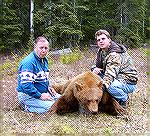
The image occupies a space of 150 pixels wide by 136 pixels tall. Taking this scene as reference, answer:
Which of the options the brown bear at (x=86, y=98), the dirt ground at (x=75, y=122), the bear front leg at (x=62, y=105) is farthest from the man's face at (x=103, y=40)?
the dirt ground at (x=75, y=122)

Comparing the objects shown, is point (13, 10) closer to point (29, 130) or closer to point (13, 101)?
point (13, 101)

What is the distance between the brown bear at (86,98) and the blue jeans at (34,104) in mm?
160

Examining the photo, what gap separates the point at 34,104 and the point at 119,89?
1460 mm

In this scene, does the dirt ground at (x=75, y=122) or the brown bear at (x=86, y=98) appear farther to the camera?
the brown bear at (x=86, y=98)

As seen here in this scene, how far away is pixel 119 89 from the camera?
632 cm

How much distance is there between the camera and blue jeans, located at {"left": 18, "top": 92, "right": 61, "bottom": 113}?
6296 mm

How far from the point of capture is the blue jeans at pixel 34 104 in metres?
6.30

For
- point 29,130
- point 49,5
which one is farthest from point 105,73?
point 49,5

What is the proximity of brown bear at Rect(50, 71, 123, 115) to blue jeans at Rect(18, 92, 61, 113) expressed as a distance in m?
0.16

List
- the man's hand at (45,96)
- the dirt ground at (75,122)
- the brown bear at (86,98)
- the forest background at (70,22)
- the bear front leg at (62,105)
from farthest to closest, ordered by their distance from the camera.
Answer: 1. the forest background at (70,22)
2. the man's hand at (45,96)
3. the bear front leg at (62,105)
4. the brown bear at (86,98)
5. the dirt ground at (75,122)

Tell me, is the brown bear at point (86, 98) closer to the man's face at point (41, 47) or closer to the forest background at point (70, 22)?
the man's face at point (41, 47)

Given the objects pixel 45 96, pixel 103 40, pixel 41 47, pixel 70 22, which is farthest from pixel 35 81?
pixel 70 22

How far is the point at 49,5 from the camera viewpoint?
18375 mm

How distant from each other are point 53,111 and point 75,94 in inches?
20.2
